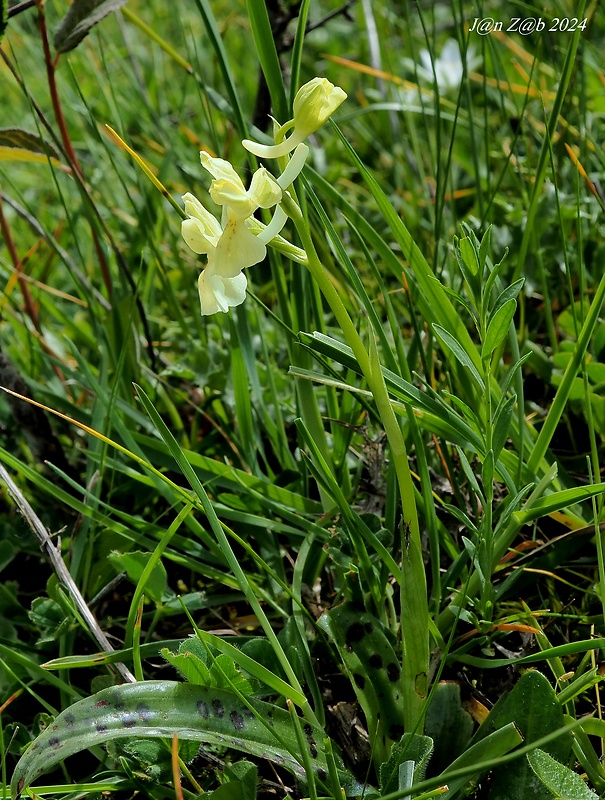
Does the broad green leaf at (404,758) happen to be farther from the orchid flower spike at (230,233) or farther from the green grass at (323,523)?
the orchid flower spike at (230,233)

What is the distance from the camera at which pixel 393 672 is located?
102cm

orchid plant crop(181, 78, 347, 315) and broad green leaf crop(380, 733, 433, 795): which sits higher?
orchid plant crop(181, 78, 347, 315)

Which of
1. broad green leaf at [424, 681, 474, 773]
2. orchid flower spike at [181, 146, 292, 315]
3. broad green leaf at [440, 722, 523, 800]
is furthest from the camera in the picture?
broad green leaf at [424, 681, 474, 773]

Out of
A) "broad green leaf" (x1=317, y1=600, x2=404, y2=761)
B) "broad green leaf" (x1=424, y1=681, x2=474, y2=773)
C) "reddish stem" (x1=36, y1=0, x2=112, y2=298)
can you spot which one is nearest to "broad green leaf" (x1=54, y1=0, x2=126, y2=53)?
"reddish stem" (x1=36, y1=0, x2=112, y2=298)

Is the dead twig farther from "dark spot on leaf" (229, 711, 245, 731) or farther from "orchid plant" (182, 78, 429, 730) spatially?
"orchid plant" (182, 78, 429, 730)

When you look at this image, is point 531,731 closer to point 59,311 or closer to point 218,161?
point 218,161

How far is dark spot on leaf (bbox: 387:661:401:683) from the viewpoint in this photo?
1.02 meters

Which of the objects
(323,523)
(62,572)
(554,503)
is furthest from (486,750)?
(62,572)

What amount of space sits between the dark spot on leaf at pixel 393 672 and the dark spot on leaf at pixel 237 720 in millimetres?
205

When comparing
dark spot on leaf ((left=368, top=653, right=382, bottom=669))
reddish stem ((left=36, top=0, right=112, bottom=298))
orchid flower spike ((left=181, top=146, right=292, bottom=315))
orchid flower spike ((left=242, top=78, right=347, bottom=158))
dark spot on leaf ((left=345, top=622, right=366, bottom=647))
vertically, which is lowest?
dark spot on leaf ((left=368, top=653, right=382, bottom=669))

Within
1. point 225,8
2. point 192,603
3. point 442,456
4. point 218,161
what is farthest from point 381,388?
point 225,8

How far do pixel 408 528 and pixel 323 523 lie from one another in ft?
1.03

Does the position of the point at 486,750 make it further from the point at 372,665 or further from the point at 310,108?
the point at 310,108

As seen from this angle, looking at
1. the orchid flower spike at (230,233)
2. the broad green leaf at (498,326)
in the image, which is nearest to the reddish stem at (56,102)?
the orchid flower spike at (230,233)
